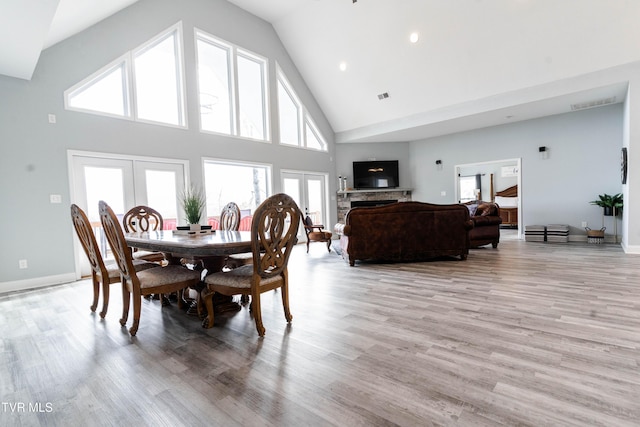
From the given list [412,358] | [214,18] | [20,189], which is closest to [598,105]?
[412,358]

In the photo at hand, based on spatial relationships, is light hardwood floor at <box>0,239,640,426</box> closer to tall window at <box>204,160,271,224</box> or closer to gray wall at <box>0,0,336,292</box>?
gray wall at <box>0,0,336,292</box>

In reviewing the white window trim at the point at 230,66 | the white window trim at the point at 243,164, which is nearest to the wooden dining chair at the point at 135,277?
the white window trim at the point at 243,164

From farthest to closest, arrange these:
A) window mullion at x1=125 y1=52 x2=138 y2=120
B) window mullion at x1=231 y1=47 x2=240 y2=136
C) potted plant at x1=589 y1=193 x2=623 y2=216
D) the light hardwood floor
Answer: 1. window mullion at x1=231 y1=47 x2=240 y2=136
2. potted plant at x1=589 y1=193 x2=623 y2=216
3. window mullion at x1=125 y1=52 x2=138 y2=120
4. the light hardwood floor

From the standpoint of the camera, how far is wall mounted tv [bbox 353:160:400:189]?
885 centimetres

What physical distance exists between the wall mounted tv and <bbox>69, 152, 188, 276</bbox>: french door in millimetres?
4861

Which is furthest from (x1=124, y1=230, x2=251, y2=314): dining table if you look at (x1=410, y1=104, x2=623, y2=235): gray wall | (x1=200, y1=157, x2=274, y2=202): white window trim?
(x1=410, y1=104, x2=623, y2=235): gray wall

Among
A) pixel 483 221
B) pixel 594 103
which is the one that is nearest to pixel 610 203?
pixel 594 103

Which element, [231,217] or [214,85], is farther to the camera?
[214,85]

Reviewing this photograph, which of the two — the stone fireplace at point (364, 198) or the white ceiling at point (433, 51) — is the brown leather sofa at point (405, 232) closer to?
the white ceiling at point (433, 51)

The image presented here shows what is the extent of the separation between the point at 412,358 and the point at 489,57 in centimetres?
572

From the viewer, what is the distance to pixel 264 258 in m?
2.24

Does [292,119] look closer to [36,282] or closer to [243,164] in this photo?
[243,164]

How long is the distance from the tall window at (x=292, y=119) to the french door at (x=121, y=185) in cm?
295

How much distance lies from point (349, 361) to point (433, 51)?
236 inches
